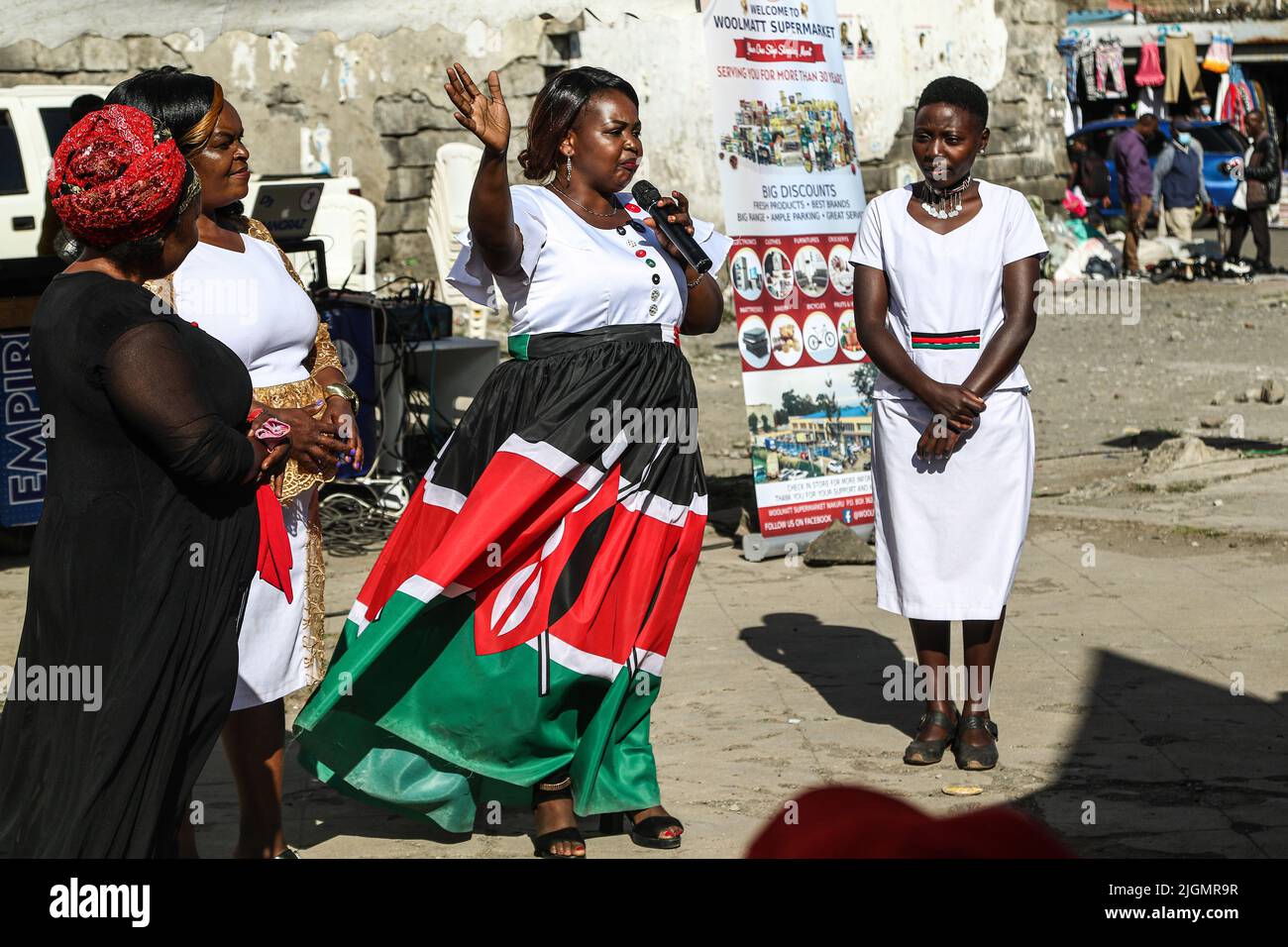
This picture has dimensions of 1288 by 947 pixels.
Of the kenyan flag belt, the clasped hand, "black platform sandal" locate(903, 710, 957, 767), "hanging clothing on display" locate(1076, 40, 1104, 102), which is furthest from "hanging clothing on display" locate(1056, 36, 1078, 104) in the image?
"black platform sandal" locate(903, 710, 957, 767)

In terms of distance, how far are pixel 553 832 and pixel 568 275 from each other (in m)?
1.41

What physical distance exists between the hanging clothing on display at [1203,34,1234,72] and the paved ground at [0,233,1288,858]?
2081cm

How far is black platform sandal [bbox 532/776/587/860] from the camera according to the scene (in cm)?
407

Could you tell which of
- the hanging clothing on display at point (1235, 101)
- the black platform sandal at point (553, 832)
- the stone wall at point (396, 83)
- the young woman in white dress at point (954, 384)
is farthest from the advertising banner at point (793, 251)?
the hanging clothing on display at point (1235, 101)

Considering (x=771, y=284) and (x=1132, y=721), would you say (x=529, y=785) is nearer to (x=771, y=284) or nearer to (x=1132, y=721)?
(x=1132, y=721)

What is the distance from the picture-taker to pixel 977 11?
699 inches

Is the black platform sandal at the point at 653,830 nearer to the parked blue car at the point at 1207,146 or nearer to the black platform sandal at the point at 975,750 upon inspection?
the black platform sandal at the point at 975,750

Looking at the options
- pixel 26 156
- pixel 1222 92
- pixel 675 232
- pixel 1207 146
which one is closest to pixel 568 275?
pixel 675 232

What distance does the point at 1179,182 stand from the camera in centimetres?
2003

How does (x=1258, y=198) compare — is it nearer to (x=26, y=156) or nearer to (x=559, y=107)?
(x=26, y=156)

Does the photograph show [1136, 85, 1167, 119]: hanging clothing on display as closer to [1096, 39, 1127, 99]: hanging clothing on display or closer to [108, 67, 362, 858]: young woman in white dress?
[1096, 39, 1127, 99]: hanging clothing on display
